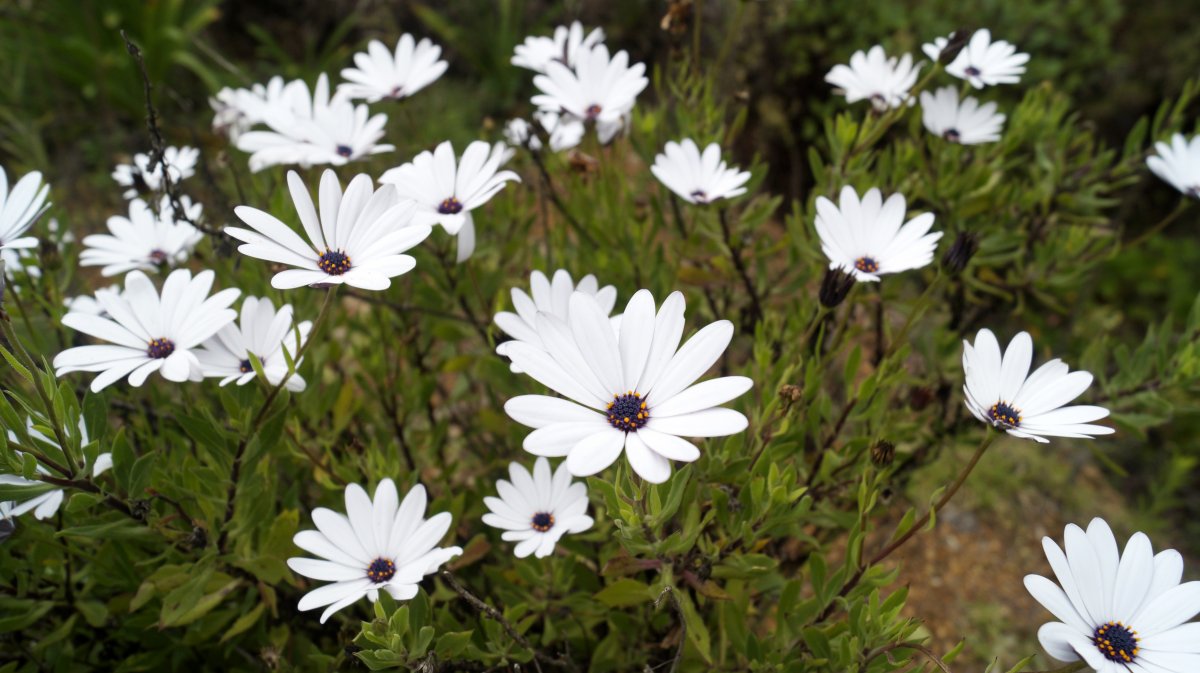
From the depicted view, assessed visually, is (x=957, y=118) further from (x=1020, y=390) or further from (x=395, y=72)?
(x=395, y=72)

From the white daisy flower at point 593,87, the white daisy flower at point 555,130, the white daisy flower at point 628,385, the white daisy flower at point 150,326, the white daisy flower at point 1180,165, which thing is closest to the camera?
the white daisy flower at point 628,385

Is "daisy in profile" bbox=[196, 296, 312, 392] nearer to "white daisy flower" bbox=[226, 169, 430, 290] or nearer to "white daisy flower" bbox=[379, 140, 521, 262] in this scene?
"white daisy flower" bbox=[226, 169, 430, 290]

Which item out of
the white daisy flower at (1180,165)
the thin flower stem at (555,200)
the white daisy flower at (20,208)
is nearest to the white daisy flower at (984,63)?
the white daisy flower at (1180,165)

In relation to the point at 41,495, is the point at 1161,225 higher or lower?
higher

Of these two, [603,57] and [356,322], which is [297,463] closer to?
[356,322]

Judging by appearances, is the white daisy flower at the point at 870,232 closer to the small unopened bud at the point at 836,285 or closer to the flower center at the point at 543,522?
the small unopened bud at the point at 836,285

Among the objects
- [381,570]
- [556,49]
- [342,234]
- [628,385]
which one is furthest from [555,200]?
[381,570]
